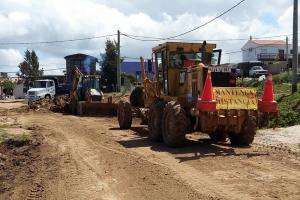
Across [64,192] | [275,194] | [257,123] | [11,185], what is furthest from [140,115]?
[275,194]

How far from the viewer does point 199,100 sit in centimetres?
1355

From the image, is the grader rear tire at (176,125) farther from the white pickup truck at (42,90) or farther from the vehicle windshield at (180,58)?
the white pickup truck at (42,90)

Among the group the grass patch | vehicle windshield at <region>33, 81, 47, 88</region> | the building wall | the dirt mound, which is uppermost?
the building wall

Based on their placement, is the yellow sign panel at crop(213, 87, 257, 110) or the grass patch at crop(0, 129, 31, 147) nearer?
the yellow sign panel at crop(213, 87, 257, 110)

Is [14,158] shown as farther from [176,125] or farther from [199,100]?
[199,100]

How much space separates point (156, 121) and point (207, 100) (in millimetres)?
3192

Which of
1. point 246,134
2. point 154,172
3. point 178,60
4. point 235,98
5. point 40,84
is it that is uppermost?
point 178,60

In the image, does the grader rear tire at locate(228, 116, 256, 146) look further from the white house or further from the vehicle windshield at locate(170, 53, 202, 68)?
the white house

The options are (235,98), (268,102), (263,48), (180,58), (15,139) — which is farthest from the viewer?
(263,48)

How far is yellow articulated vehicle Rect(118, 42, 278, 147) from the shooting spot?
13906 mm

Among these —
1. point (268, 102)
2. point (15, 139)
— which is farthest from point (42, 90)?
point (268, 102)

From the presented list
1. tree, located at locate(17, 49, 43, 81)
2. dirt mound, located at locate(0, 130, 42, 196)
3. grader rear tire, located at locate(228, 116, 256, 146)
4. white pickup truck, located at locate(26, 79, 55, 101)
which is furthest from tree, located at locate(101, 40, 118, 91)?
grader rear tire, located at locate(228, 116, 256, 146)

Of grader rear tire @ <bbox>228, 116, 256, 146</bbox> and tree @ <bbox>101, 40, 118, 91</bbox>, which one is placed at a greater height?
tree @ <bbox>101, 40, 118, 91</bbox>

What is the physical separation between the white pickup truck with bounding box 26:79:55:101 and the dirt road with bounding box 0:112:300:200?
30964 millimetres
